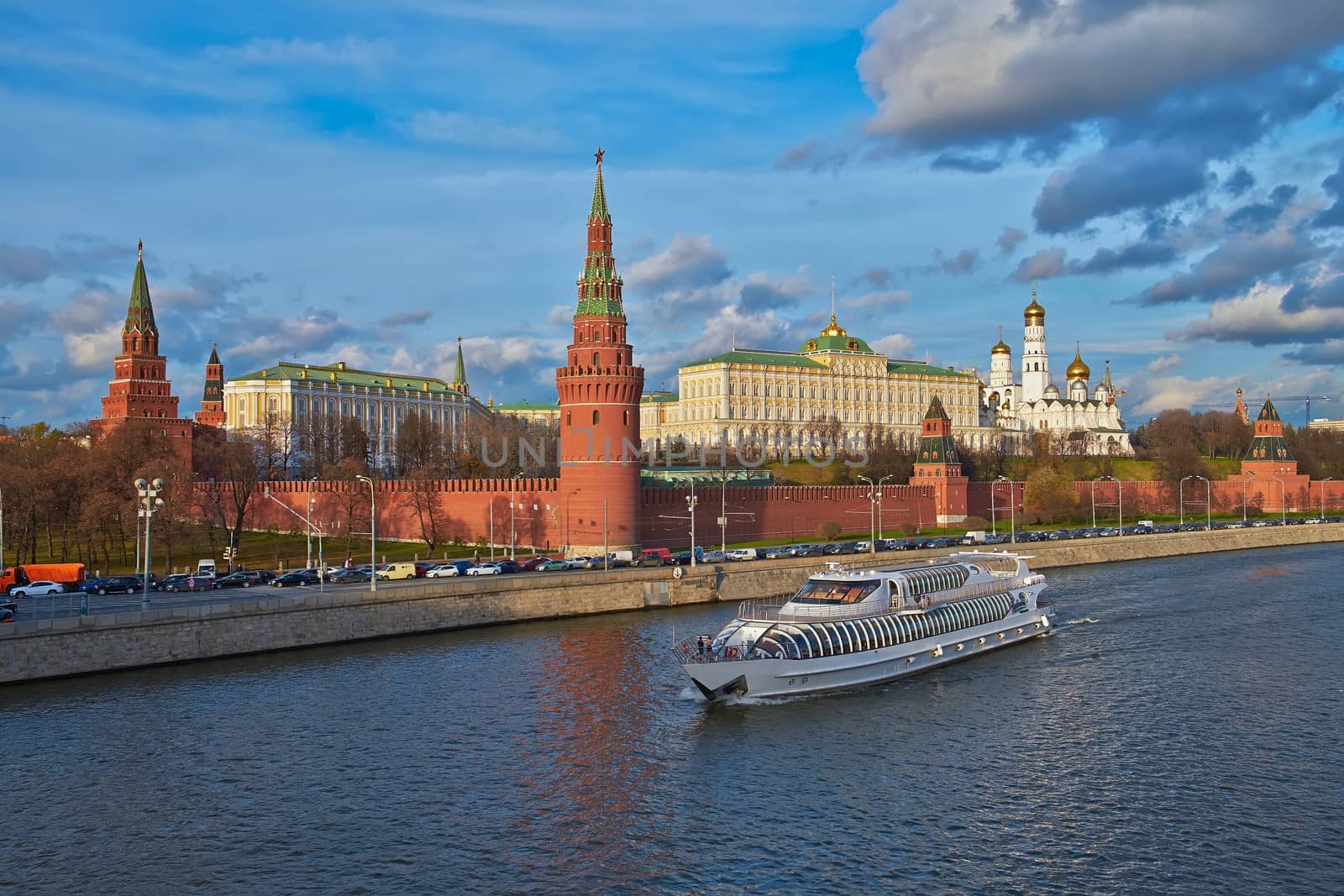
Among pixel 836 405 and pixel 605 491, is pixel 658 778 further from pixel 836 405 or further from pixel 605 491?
pixel 836 405

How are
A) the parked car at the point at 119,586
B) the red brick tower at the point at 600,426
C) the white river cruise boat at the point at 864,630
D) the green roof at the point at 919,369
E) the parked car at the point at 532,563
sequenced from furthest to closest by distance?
the green roof at the point at 919,369 < the red brick tower at the point at 600,426 < the parked car at the point at 532,563 < the parked car at the point at 119,586 < the white river cruise boat at the point at 864,630

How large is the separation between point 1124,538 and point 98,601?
227 feet

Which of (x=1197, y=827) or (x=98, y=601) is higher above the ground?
(x=98, y=601)

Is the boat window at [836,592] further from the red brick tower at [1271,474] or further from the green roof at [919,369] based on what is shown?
the green roof at [919,369]

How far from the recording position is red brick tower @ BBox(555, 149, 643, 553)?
7350cm

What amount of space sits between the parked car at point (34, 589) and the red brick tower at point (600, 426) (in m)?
28.8

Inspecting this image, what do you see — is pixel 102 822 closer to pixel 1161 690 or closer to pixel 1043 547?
pixel 1161 690

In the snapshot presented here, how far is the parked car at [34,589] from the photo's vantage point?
52312mm

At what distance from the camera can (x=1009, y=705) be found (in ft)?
127

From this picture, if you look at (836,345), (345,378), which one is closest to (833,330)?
(836,345)

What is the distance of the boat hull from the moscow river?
0.68 meters

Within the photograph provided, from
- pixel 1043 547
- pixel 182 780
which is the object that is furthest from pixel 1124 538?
pixel 182 780

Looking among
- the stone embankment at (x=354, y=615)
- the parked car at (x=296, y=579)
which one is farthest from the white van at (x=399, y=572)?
the stone embankment at (x=354, y=615)

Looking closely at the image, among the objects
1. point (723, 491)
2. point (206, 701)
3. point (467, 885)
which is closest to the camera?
point (467, 885)
